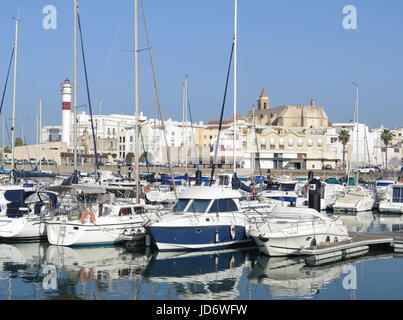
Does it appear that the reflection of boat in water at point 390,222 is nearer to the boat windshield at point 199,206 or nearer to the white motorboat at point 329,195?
A: the white motorboat at point 329,195

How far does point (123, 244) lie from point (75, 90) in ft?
32.6

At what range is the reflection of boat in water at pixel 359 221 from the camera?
33250mm

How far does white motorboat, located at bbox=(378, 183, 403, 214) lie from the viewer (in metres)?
40.2

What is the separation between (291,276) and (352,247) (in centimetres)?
459

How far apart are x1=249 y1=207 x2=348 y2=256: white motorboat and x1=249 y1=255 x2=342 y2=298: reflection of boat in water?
0.50 metres

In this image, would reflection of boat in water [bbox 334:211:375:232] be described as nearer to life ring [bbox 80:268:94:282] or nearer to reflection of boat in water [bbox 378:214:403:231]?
reflection of boat in water [bbox 378:214:403:231]

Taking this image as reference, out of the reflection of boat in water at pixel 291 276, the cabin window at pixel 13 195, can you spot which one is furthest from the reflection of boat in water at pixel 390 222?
the cabin window at pixel 13 195

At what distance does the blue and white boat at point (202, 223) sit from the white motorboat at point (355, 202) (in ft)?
64.7

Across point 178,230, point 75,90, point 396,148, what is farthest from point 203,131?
point 178,230

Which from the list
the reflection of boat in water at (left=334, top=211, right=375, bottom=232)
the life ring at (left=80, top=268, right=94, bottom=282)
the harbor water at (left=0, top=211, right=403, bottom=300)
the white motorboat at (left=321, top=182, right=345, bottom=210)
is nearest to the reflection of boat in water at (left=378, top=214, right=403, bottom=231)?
the reflection of boat in water at (left=334, top=211, right=375, bottom=232)

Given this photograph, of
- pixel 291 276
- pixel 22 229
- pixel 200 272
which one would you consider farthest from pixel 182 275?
pixel 22 229

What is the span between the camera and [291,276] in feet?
64.2

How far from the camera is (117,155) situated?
121 meters

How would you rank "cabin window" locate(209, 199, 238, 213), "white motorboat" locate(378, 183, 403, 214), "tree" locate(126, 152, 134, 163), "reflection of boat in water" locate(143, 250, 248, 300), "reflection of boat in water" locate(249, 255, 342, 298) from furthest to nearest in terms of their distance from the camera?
"tree" locate(126, 152, 134, 163)
"white motorboat" locate(378, 183, 403, 214)
"cabin window" locate(209, 199, 238, 213)
"reflection of boat in water" locate(249, 255, 342, 298)
"reflection of boat in water" locate(143, 250, 248, 300)
